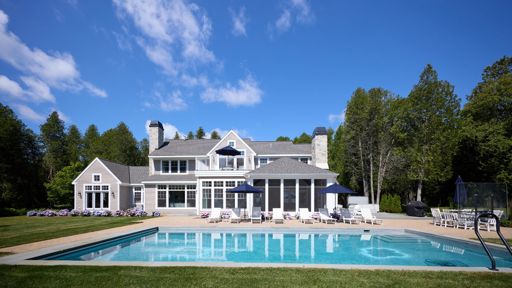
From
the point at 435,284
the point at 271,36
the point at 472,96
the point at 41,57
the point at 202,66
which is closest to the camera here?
the point at 435,284

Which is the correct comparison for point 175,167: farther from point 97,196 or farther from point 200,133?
point 200,133

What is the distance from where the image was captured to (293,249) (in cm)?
1339

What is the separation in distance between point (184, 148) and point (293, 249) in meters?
22.4

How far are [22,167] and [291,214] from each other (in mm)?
36119

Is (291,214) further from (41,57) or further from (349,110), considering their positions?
(41,57)

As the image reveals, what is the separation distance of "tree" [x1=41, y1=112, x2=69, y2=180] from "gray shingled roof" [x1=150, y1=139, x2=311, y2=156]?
23.2 meters

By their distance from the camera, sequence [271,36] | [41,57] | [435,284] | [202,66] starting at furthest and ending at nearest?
[202,66] → [271,36] → [41,57] → [435,284]

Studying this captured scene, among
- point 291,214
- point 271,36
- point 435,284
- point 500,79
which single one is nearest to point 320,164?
point 291,214

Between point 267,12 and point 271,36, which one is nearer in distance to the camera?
point 267,12

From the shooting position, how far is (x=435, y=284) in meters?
7.01

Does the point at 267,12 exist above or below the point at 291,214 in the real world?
above

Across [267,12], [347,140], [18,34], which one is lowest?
[347,140]

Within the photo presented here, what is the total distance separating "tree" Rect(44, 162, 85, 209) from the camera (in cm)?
3631

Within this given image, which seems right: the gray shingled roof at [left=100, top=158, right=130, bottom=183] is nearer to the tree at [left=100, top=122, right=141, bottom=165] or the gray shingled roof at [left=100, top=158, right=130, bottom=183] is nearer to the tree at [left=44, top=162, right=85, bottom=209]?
the tree at [left=44, top=162, right=85, bottom=209]
